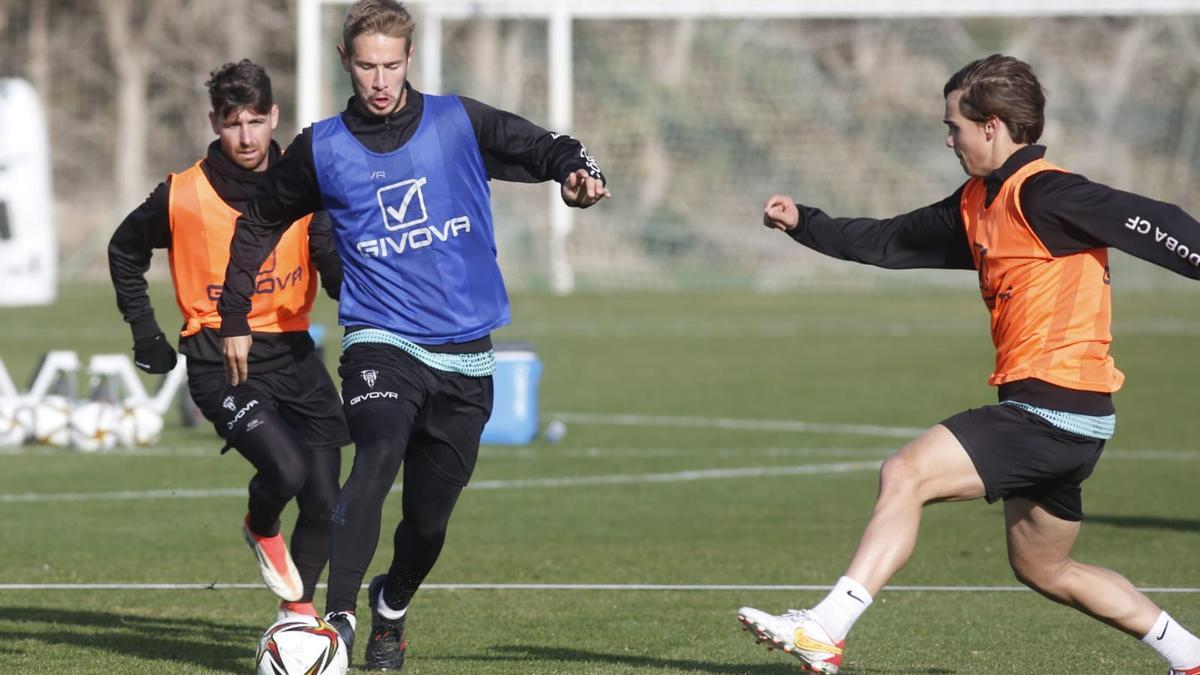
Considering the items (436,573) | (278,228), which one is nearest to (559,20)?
(436,573)

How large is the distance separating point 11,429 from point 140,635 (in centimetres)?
752

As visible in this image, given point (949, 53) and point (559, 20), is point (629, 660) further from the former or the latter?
point (949, 53)

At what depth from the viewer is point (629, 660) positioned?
6.70 metres

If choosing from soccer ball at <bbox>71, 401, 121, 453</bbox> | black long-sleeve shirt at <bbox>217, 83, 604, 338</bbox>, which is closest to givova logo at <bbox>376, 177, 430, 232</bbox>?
black long-sleeve shirt at <bbox>217, 83, 604, 338</bbox>

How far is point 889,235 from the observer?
238 inches

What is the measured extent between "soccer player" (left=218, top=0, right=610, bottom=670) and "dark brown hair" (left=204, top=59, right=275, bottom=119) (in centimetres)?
79

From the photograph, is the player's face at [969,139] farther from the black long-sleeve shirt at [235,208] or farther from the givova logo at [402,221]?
the black long-sleeve shirt at [235,208]

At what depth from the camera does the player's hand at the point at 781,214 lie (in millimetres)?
6035

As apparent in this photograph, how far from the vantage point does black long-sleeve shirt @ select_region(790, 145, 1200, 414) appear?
Answer: 17.7ft

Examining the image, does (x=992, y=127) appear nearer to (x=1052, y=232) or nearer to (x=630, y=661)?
(x=1052, y=232)

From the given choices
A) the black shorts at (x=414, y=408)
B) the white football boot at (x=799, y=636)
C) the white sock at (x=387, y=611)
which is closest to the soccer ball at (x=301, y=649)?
the black shorts at (x=414, y=408)

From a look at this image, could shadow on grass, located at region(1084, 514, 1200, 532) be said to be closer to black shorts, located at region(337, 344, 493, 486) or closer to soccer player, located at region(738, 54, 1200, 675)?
soccer player, located at region(738, 54, 1200, 675)

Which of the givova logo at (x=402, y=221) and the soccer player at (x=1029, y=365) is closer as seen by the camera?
the soccer player at (x=1029, y=365)

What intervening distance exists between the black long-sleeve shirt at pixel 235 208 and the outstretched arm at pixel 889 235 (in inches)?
80.7
